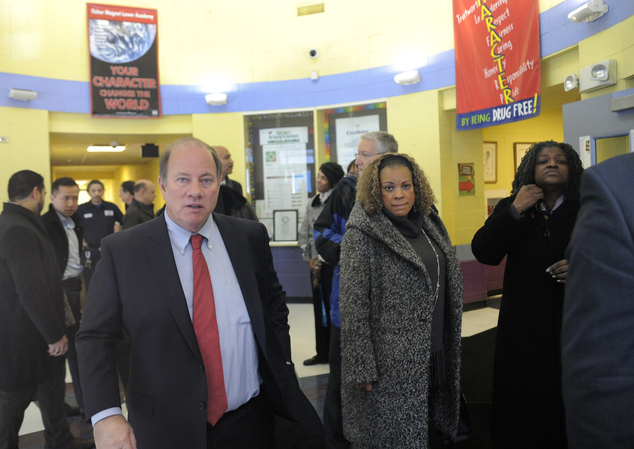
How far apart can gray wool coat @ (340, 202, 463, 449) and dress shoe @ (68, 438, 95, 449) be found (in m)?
1.72

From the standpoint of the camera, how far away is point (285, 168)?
6664 millimetres

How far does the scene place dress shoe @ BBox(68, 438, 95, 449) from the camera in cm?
269

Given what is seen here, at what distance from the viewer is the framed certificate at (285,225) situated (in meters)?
6.62

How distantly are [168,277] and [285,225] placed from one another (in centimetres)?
521

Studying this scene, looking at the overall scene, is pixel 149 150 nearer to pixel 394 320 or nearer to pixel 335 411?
pixel 335 411

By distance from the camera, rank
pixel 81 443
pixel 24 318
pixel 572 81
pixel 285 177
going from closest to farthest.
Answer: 1. pixel 24 318
2. pixel 81 443
3. pixel 572 81
4. pixel 285 177

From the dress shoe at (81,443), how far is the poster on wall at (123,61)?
15.6ft

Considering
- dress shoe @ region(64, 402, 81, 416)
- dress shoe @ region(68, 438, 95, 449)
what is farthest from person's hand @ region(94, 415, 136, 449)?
dress shoe @ region(64, 402, 81, 416)

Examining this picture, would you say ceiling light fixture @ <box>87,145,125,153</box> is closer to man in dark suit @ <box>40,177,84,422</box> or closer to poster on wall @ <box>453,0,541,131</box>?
man in dark suit @ <box>40,177,84,422</box>

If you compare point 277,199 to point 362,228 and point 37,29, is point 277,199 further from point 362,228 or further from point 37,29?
point 362,228

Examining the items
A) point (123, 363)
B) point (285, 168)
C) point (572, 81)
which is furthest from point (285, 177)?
point (572, 81)

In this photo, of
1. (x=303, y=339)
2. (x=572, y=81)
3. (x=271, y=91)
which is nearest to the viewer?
(x=572, y=81)

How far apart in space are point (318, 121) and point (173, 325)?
17.6 ft

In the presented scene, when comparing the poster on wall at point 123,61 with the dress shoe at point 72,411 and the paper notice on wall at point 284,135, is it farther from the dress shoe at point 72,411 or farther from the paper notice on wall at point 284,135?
the dress shoe at point 72,411
